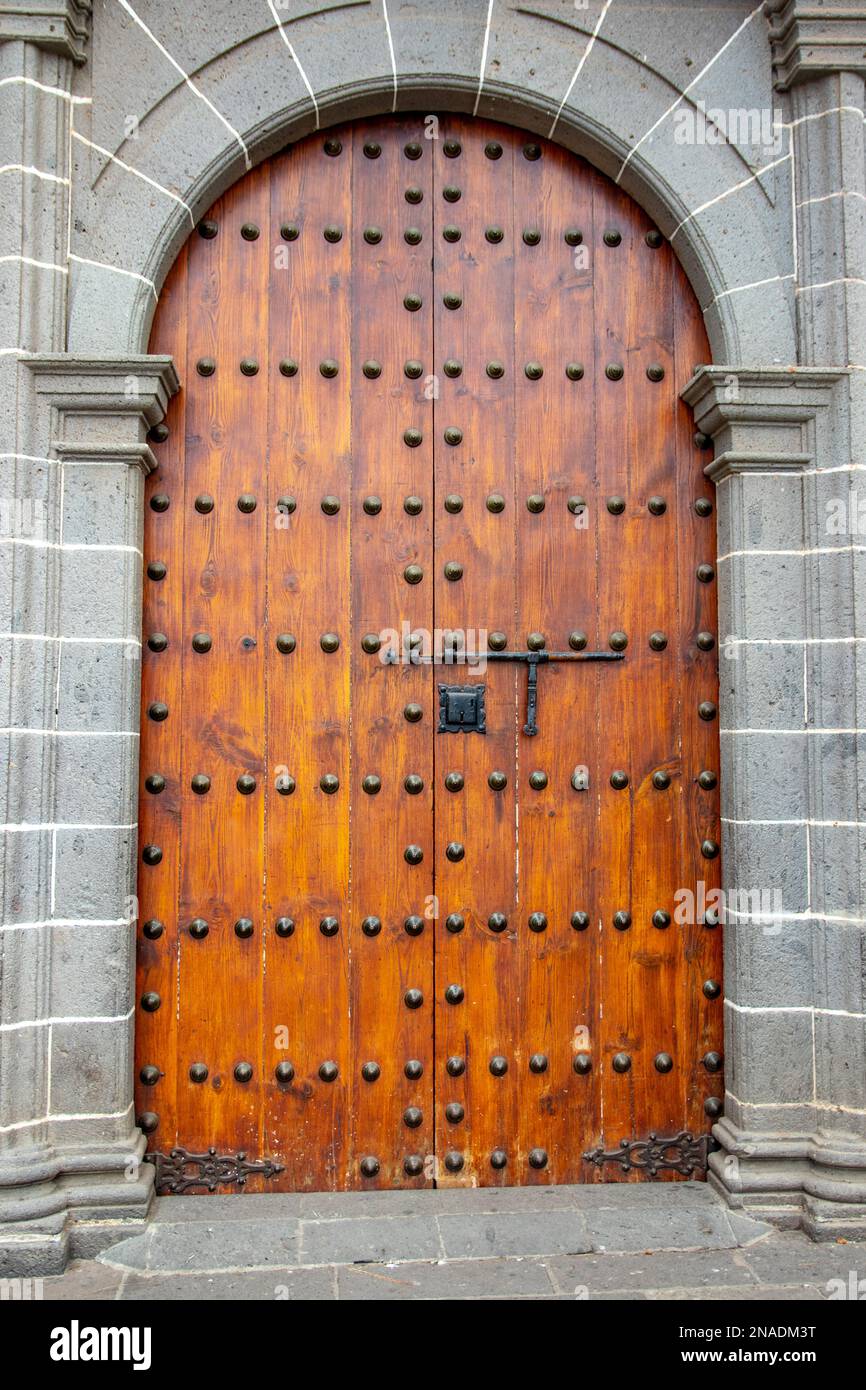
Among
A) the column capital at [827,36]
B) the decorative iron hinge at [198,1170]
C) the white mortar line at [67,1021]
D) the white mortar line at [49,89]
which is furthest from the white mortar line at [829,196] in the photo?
the decorative iron hinge at [198,1170]

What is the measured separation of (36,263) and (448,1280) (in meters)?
2.94

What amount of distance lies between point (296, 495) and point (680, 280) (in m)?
1.38

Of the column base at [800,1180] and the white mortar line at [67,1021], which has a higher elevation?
the white mortar line at [67,1021]

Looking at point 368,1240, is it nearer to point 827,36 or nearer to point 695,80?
point 695,80

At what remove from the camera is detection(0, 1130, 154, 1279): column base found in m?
2.92

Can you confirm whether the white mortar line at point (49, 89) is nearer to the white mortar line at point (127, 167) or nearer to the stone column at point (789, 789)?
the white mortar line at point (127, 167)

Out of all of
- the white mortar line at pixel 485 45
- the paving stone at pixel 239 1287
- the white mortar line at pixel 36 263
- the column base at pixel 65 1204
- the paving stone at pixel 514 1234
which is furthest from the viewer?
the white mortar line at pixel 485 45

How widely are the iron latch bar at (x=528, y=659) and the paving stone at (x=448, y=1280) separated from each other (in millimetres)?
1456

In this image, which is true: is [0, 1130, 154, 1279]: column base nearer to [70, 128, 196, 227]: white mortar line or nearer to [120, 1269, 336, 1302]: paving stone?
[120, 1269, 336, 1302]: paving stone

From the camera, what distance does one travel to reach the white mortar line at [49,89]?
3195 mm

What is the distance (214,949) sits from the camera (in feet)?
11.1

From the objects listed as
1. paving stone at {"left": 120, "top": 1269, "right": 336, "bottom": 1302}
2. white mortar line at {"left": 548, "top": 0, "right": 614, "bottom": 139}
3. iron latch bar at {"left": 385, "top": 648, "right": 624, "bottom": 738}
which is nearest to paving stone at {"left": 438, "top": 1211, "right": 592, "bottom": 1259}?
paving stone at {"left": 120, "top": 1269, "right": 336, "bottom": 1302}

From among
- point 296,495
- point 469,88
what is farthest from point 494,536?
point 469,88

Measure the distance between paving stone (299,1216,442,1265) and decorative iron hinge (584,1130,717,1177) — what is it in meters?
0.59
